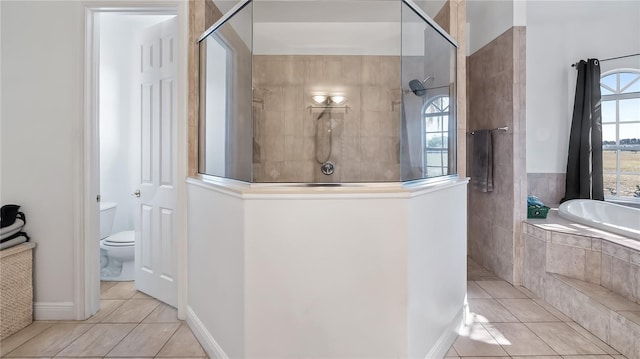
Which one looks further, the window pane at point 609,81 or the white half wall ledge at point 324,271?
the window pane at point 609,81

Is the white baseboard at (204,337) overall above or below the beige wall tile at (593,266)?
below

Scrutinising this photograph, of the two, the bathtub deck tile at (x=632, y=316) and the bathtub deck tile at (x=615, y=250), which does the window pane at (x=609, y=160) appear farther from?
the bathtub deck tile at (x=632, y=316)

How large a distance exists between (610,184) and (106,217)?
4.96 m

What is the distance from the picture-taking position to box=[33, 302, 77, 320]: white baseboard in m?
2.59

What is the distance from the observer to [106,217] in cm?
343

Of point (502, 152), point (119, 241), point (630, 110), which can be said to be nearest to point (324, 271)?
point (119, 241)

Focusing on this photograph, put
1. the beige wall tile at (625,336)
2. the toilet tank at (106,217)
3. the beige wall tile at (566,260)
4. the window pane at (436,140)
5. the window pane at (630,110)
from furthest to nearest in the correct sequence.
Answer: the window pane at (630,110)
the toilet tank at (106,217)
the beige wall tile at (566,260)
the window pane at (436,140)
the beige wall tile at (625,336)

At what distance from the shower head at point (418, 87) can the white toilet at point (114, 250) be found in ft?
8.38

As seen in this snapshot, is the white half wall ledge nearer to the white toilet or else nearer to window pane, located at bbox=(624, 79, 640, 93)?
the white toilet

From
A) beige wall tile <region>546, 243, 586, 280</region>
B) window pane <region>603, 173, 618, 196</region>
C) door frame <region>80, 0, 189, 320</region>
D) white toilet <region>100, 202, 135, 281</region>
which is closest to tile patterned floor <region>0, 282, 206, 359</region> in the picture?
door frame <region>80, 0, 189, 320</region>

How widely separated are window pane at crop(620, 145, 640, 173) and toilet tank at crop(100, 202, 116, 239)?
5001 millimetres

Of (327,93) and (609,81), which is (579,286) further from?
(609,81)

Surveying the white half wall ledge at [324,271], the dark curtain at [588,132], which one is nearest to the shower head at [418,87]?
the white half wall ledge at [324,271]

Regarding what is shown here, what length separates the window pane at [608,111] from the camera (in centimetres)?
398
